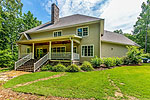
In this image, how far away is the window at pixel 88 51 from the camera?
1057cm

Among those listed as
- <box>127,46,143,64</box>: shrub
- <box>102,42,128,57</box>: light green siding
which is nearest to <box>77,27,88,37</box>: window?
<box>102,42,128,57</box>: light green siding

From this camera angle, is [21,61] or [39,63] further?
[21,61]

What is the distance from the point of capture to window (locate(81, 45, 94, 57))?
416 inches

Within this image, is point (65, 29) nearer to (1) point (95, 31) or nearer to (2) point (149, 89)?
(1) point (95, 31)

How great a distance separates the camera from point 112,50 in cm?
1295

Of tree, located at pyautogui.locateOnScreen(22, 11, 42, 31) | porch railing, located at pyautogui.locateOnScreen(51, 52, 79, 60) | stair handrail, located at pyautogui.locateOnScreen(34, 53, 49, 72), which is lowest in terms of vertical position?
stair handrail, located at pyautogui.locateOnScreen(34, 53, 49, 72)

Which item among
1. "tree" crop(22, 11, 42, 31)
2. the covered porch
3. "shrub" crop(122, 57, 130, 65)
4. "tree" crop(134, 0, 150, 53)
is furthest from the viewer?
"tree" crop(22, 11, 42, 31)

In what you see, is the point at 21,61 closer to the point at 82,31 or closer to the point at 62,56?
the point at 62,56

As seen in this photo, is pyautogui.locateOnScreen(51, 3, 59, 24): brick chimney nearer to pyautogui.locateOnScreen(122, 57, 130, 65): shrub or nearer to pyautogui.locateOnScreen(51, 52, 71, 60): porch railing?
pyautogui.locateOnScreen(51, 52, 71, 60): porch railing

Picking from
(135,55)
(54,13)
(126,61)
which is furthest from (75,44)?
(135,55)

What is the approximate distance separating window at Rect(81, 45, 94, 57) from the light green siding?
227 centimetres

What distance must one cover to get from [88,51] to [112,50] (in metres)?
4.87

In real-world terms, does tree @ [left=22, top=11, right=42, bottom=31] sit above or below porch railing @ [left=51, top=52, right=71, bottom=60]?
above

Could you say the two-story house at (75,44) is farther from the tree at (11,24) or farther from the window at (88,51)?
the tree at (11,24)
